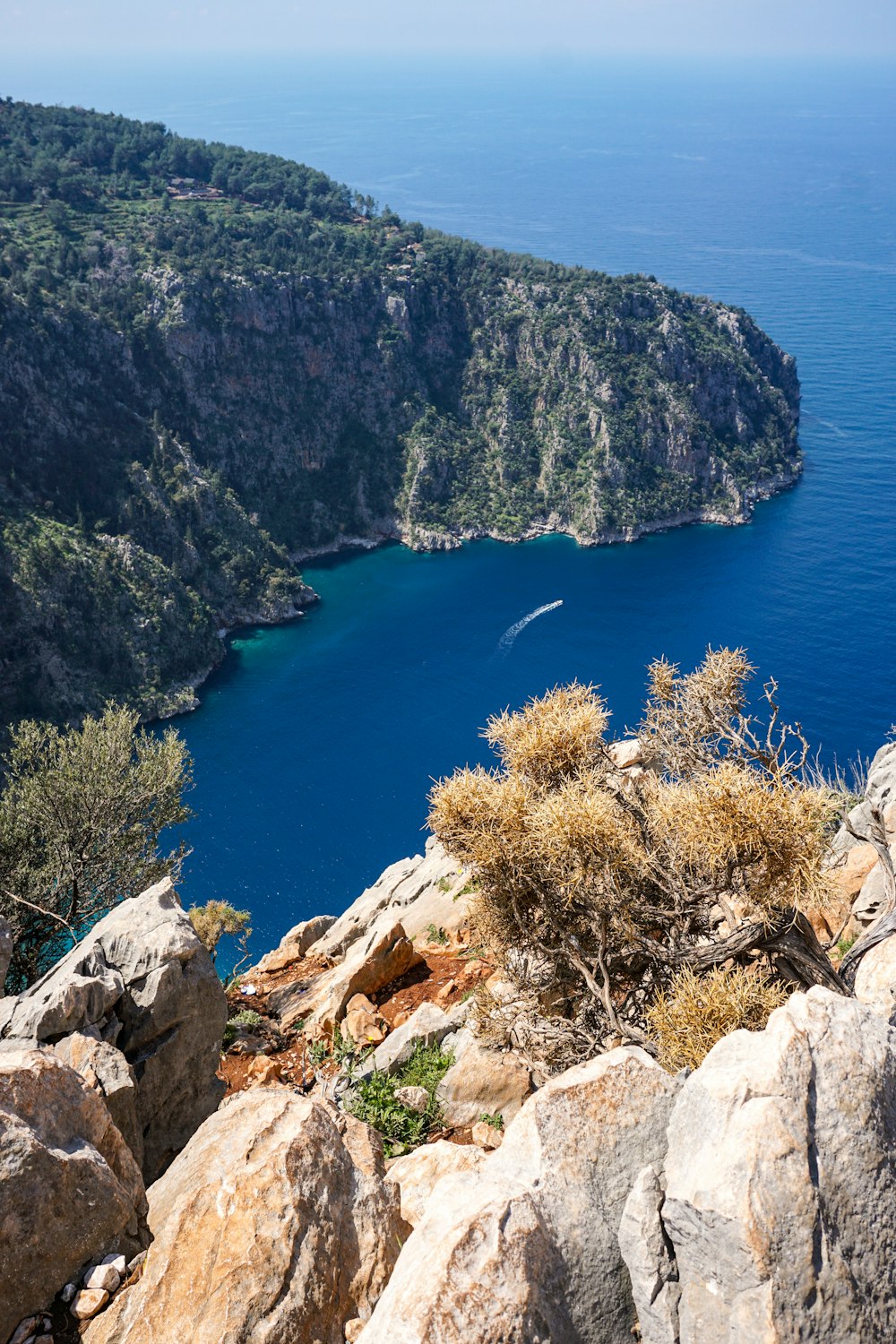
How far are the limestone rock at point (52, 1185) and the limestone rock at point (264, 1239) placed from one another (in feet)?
2.00

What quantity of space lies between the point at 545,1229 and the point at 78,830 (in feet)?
91.6

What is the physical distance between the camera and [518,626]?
110 meters

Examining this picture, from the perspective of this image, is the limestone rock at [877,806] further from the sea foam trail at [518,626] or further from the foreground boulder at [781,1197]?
the sea foam trail at [518,626]

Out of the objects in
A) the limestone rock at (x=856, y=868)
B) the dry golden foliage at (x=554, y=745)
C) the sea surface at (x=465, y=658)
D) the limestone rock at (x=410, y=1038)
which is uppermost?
the dry golden foliage at (x=554, y=745)

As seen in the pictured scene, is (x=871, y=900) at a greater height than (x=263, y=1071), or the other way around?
(x=871, y=900)

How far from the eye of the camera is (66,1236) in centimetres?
1013

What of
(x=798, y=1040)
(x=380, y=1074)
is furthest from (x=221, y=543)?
(x=798, y=1040)

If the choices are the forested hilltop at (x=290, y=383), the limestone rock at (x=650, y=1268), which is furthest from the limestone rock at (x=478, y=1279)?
the forested hilltop at (x=290, y=383)

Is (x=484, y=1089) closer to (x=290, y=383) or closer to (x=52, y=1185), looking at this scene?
(x=52, y=1185)

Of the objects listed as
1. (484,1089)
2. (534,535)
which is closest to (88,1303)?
(484,1089)

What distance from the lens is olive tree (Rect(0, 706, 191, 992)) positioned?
3172 centimetres

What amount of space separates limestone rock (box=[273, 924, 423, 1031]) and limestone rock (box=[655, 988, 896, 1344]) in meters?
13.7

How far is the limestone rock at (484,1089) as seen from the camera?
16109 mm

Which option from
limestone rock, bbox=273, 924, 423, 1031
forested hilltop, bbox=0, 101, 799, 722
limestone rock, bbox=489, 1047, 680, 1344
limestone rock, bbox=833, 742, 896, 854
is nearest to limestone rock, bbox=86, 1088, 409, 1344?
limestone rock, bbox=489, 1047, 680, 1344
